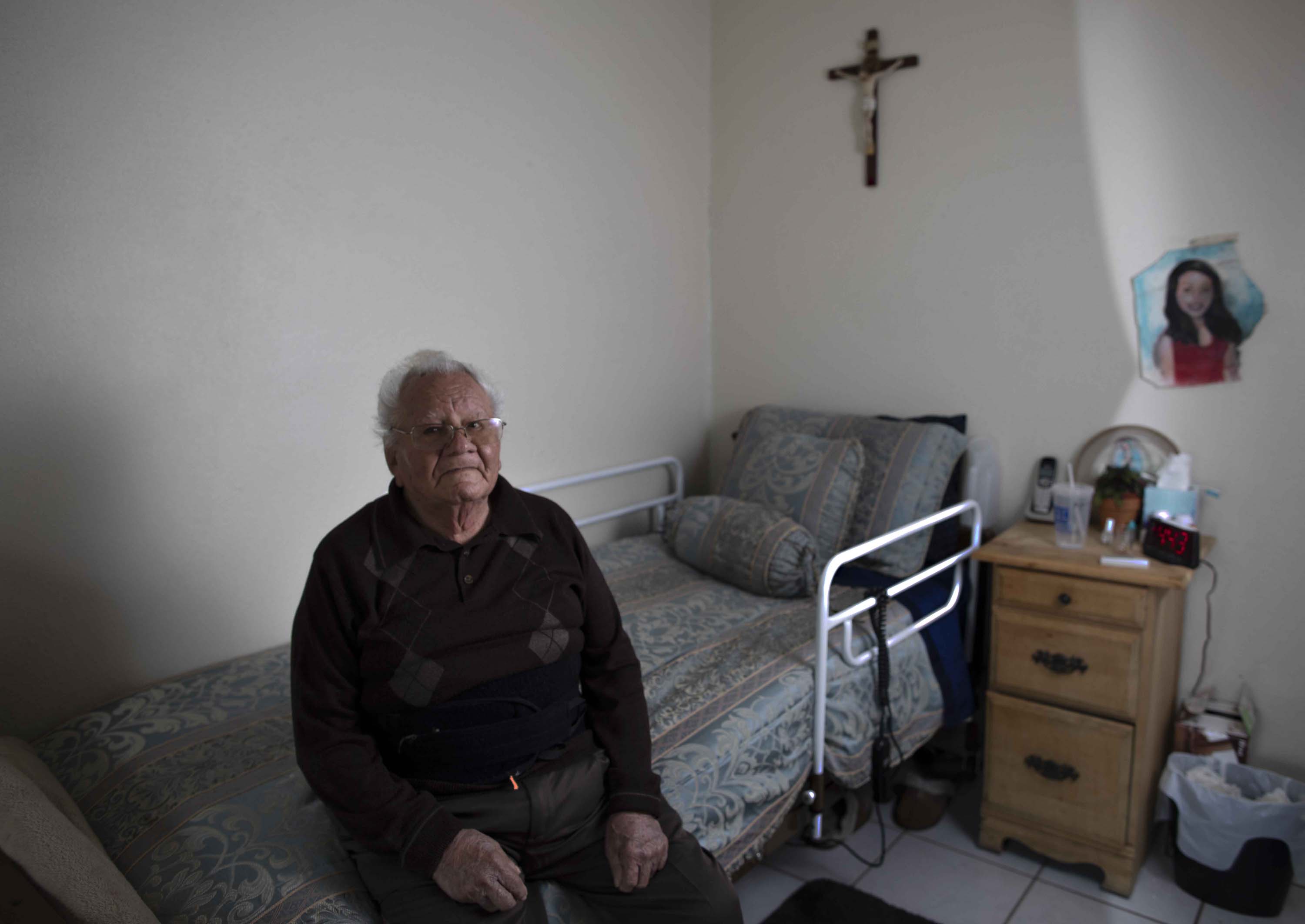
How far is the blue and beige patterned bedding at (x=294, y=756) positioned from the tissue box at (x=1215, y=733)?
0.64 m

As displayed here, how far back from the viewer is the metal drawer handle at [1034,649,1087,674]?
2.04 m

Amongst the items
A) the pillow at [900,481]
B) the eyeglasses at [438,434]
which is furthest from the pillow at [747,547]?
the eyeglasses at [438,434]

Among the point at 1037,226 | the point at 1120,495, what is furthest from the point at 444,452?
the point at 1037,226

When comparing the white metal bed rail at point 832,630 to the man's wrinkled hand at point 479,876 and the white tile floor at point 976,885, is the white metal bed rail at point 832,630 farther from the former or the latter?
the man's wrinkled hand at point 479,876

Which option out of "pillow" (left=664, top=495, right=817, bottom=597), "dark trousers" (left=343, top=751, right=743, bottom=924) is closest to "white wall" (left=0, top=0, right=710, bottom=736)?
"pillow" (left=664, top=495, right=817, bottom=597)

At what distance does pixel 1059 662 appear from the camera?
81.4 inches

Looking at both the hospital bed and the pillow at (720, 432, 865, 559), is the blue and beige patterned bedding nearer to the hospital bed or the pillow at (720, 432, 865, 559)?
the hospital bed

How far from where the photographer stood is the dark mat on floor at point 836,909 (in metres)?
1.92

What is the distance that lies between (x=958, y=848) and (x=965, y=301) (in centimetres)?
162

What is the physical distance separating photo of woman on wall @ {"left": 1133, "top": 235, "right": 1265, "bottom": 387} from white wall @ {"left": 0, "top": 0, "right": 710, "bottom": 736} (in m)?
1.67

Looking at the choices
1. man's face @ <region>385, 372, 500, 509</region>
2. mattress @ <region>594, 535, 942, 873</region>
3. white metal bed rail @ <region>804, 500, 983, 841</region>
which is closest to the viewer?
man's face @ <region>385, 372, 500, 509</region>

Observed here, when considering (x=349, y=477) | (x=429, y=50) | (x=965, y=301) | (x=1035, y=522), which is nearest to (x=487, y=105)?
(x=429, y=50)

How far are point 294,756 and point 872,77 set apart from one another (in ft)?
8.45

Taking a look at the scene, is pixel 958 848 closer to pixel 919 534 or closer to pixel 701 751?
pixel 919 534
